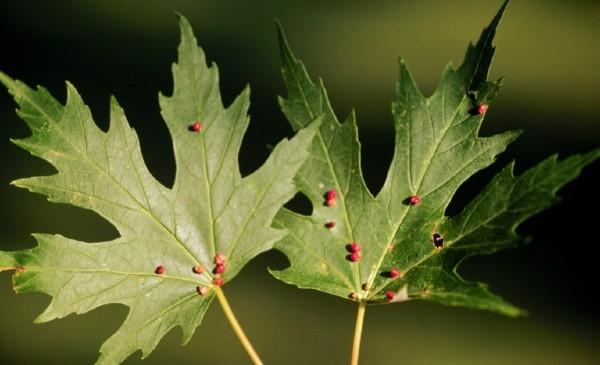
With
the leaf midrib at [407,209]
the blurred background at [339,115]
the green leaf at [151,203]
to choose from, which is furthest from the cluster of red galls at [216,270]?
the blurred background at [339,115]

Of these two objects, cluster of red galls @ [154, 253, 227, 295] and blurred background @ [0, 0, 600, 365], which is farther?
blurred background @ [0, 0, 600, 365]

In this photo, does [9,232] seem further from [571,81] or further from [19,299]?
[571,81]

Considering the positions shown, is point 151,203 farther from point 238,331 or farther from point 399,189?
point 399,189

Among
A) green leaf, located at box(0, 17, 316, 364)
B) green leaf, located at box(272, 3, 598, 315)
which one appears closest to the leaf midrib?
green leaf, located at box(272, 3, 598, 315)

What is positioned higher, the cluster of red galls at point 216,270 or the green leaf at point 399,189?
the green leaf at point 399,189

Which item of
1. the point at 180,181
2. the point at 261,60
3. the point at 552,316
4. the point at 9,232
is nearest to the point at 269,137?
the point at 261,60

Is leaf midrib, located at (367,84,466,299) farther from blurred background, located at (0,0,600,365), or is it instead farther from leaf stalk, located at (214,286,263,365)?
blurred background, located at (0,0,600,365)

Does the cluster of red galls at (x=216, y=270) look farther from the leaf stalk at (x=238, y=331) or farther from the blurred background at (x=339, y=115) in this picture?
the blurred background at (x=339, y=115)
